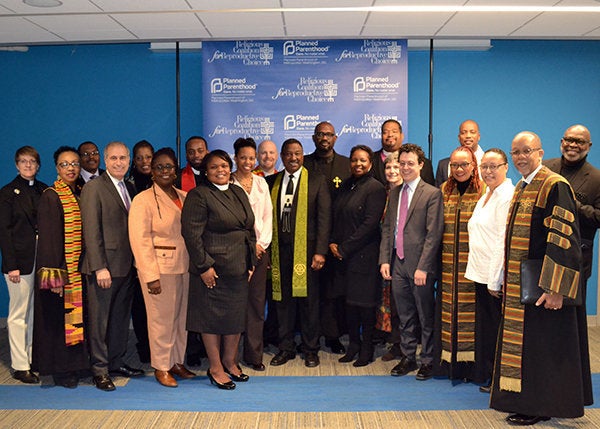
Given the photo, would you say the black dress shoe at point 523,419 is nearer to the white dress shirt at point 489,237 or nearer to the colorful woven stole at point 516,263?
the colorful woven stole at point 516,263

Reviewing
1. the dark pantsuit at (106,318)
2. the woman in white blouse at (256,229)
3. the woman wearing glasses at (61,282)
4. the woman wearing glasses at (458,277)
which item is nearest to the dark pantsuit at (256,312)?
the woman in white blouse at (256,229)

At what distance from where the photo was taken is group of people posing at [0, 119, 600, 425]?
322cm

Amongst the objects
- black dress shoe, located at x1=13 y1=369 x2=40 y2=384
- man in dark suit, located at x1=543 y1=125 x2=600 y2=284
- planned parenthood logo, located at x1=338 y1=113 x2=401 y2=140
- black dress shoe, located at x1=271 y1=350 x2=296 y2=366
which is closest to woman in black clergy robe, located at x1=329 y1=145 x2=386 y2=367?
black dress shoe, located at x1=271 y1=350 x2=296 y2=366

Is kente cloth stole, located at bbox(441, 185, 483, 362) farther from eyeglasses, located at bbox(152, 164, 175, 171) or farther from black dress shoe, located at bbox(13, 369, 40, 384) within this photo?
black dress shoe, located at bbox(13, 369, 40, 384)

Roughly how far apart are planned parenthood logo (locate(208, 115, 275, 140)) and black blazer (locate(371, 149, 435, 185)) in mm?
1381

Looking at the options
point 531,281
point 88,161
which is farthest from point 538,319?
point 88,161

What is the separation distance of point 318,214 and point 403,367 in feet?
4.24

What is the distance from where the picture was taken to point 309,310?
4277mm

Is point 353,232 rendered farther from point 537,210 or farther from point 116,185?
point 116,185

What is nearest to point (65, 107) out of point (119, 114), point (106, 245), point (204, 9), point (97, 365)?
point (119, 114)

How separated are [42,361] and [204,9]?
9.65ft

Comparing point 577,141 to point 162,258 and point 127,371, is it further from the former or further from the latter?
point 127,371

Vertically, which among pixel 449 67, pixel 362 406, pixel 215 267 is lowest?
pixel 362 406

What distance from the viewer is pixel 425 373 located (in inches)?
157
